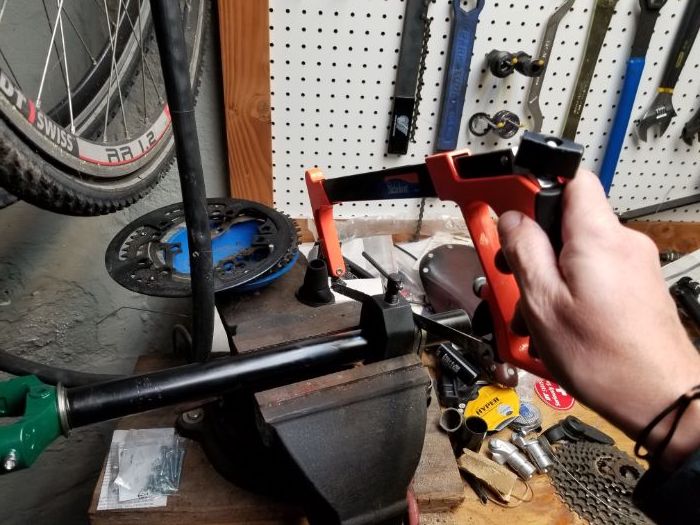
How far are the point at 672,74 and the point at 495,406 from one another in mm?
711

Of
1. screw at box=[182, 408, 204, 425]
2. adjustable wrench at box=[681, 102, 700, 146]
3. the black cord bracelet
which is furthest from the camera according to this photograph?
adjustable wrench at box=[681, 102, 700, 146]

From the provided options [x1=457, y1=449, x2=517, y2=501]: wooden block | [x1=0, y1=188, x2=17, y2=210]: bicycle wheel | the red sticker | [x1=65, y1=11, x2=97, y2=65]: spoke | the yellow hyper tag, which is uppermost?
[x1=65, y1=11, x2=97, y2=65]: spoke

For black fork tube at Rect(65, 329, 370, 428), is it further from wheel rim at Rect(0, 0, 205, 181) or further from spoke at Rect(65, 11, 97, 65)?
spoke at Rect(65, 11, 97, 65)

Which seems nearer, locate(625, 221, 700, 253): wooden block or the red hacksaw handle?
the red hacksaw handle

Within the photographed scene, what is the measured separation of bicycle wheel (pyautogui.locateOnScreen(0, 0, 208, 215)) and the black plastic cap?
10.1 inches

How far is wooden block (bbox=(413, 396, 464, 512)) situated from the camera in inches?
21.6

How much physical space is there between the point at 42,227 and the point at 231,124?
1.22ft

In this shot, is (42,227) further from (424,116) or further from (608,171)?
(608,171)

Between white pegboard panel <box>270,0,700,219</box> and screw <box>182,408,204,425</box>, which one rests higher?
white pegboard panel <box>270,0,700,219</box>

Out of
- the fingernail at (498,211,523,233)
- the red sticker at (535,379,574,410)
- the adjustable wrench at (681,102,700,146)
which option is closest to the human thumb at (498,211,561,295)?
the fingernail at (498,211,523,233)

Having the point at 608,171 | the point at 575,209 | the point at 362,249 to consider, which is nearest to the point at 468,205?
the point at 575,209

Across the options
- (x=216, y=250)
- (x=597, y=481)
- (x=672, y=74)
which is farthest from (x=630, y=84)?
(x=216, y=250)

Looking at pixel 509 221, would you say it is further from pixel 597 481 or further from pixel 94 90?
pixel 94 90

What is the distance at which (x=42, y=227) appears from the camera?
0.75m
